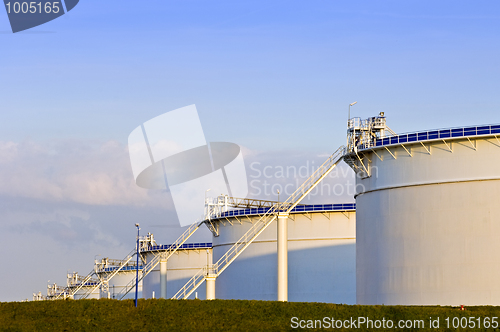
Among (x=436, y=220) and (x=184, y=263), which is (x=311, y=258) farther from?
(x=184, y=263)

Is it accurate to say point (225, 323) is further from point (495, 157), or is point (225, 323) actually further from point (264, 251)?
point (264, 251)

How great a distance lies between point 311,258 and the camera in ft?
190

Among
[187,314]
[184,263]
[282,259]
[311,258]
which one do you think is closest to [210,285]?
[282,259]

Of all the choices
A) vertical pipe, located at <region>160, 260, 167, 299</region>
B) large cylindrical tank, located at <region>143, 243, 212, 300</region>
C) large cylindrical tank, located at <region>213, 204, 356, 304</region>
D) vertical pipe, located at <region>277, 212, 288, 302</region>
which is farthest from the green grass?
large cylindrical tank, located at <region>143, 243, 212, 300</region>

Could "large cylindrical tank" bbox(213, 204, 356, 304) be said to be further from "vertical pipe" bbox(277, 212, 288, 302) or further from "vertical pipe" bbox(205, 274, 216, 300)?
"vertical pipe" bbox(277, 212, 288, 302)

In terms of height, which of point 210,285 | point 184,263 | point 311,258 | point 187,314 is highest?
point 184,263

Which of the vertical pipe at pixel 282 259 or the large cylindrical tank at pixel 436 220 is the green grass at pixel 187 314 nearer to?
the large cylindrical tank at pixel 436 220

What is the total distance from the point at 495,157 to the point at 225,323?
1710 cm

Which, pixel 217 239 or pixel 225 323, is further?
pixel 217 239

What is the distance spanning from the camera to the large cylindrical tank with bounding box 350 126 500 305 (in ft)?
125

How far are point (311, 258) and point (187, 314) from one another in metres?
21.7

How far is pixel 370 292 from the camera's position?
42.7m

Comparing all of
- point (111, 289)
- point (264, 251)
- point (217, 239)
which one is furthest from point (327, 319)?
point (111, 289)

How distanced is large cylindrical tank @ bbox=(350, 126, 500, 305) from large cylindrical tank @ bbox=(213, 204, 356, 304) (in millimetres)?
13839
